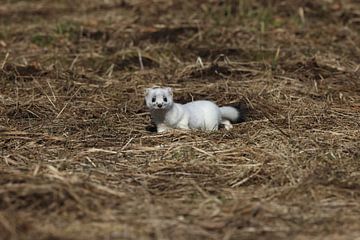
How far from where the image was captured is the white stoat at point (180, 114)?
5188 millimetres

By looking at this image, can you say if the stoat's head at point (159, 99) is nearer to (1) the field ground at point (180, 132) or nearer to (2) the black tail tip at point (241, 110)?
(1) the field ground at point (180, 132)

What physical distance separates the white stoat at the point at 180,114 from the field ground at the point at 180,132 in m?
A: 0.15

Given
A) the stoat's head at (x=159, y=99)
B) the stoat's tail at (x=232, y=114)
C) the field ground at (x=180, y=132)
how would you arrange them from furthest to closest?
the stoat's tail at (x=232, y=114), the stoat's head at (x=159, y=99), the field ground at (x=180, y=132)

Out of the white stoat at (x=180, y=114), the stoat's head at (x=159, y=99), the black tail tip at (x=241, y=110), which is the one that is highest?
the stoat's head at (x=159, y=99)

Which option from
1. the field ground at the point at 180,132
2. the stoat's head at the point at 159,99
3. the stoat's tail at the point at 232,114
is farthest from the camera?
the stoat's tail at the point at 232,114

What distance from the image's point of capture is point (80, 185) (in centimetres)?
376

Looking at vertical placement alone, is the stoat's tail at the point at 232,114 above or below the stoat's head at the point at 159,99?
below

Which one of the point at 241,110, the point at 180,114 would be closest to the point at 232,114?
the point at 241,110

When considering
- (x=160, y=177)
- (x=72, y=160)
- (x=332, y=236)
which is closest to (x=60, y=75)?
(x=72, y=160)

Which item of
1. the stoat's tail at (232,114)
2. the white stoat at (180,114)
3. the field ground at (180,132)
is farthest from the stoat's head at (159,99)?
the stoat's tail at (232,114)

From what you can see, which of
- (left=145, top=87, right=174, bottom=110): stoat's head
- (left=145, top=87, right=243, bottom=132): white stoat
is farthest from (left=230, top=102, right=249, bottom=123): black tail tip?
(left=145, top=87, right=174, bottom=110): stoat's head

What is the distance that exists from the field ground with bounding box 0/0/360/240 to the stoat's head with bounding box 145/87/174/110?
0.24 metres

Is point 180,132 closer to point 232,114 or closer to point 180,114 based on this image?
point 180,114

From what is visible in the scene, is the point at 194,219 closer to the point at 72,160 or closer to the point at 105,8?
the point at 72,160
